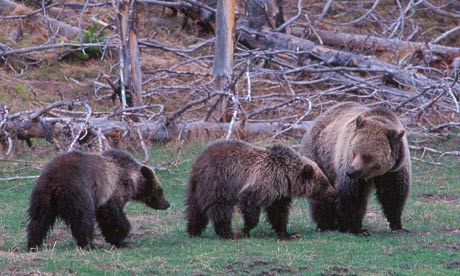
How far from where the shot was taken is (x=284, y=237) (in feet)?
30.0

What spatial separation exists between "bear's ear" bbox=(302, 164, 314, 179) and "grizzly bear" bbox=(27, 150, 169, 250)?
5.68 ft

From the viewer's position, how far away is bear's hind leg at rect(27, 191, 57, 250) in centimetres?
823

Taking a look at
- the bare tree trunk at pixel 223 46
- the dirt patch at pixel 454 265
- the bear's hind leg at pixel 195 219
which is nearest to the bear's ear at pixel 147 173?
the bear's hind leg at pixel 195 219

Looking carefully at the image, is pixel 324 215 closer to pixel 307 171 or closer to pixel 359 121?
pixel 307 171

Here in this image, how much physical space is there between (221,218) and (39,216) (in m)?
1.84

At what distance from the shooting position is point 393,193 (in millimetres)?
9422

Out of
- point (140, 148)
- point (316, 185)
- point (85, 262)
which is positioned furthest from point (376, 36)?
point (85, 262)

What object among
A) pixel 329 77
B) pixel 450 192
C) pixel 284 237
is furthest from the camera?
Result: pixel 329 77

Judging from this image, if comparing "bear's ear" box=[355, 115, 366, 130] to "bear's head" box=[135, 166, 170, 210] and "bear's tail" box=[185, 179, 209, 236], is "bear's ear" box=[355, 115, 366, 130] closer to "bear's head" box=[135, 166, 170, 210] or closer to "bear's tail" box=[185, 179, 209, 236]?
"bear's tail" box=[185, 179, 209, 236]

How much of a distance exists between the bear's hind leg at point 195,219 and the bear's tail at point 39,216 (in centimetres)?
155

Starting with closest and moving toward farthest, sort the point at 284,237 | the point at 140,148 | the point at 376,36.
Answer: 1. the point at 284,237
2. the point at 140,148
3. the point at 376,36

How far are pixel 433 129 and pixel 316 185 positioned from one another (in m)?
6.54

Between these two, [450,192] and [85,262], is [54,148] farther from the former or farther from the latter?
[85,262]

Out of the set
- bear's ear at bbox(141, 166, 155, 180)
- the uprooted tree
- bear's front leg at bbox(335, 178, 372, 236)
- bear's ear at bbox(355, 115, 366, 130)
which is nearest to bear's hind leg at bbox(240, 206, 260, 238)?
bear's front leg at bbox(335, 178, 372, 236)
